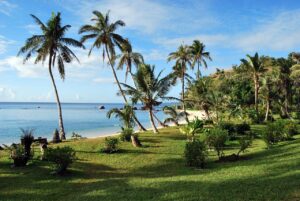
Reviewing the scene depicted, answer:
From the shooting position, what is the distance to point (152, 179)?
1245 cm

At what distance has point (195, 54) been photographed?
46.4m

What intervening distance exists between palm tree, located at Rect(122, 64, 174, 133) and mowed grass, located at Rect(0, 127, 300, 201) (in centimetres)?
912

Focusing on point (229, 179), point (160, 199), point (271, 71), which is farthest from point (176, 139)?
point (271, 71)

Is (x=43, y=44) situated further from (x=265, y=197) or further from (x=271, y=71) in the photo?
(x=271, y=71)

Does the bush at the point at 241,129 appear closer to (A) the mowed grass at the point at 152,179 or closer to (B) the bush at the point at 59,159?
(A) the mowed grass at the point at 152,179

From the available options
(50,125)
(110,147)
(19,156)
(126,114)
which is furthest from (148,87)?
(50,125)

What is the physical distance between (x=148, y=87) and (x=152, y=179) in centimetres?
1675

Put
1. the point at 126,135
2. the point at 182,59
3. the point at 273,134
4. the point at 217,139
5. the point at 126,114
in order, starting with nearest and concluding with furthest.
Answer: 1. the point at 217,139
2. the point at 273,134
3. the point at 126,135
4. the point at 126,114
5. the point at 182,59

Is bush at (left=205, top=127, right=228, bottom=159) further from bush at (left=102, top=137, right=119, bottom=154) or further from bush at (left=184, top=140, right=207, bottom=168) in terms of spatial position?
bush at (left=102, top=137, right=119, bottom=154)

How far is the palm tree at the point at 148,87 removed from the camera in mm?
28734

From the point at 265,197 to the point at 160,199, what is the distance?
8.79ft

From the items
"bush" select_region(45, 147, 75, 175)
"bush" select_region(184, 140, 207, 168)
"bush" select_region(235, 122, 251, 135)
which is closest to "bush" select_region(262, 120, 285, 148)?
"bush" select_region(184, 140, 207, 168)

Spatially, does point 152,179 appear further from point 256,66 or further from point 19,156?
point 256,66

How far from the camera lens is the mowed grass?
927 cm
